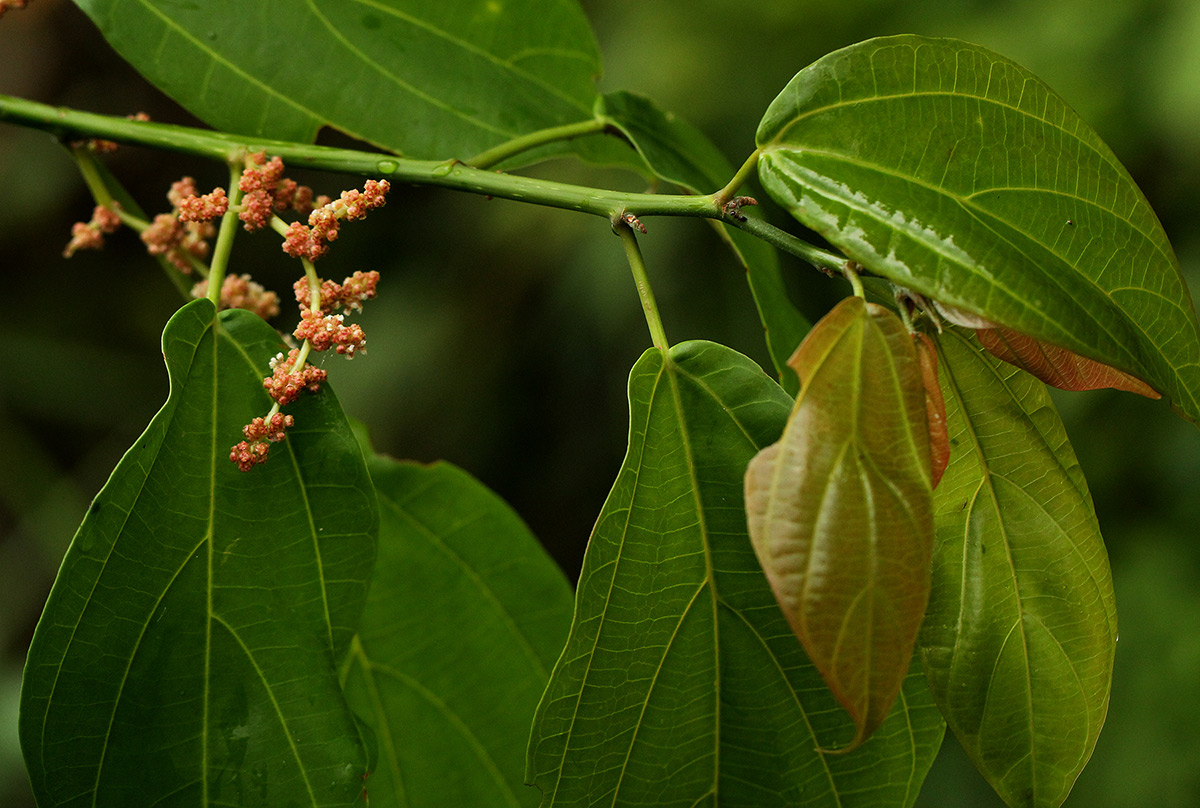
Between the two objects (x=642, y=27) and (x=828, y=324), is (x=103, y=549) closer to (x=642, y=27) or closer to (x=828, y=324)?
(x=828, y=324)

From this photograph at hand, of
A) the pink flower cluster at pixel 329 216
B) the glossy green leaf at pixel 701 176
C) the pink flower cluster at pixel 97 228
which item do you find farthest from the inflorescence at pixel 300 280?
the glossy green leaf at pixel 701 176

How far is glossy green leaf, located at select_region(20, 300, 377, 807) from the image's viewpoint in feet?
1.82

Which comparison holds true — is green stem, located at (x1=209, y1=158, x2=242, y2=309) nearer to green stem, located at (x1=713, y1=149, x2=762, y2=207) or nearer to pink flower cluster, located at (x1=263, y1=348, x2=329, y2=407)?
pink flower cluster, located at (x1=263, y1=348, x2=329, y2=407)

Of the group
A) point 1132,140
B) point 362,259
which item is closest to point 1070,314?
point 1132,140

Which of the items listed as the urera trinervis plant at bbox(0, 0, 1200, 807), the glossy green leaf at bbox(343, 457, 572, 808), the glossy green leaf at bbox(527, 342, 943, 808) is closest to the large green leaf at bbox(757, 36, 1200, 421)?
the urera trinervis plant at bbox(0, 0, 1200, 807)

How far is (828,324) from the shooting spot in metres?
0.47

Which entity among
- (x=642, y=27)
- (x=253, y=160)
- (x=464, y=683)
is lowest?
(x=464, y=683)

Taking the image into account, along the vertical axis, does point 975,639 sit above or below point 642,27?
below

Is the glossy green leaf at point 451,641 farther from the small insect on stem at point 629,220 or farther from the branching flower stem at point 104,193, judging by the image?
the small insect on stem at point 629,220

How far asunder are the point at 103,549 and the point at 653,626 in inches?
13.2

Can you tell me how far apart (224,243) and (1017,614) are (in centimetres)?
56

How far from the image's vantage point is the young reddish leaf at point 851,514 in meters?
0.44

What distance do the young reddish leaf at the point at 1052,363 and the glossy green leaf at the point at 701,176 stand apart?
0.21m

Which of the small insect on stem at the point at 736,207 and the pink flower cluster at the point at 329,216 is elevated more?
the pink flower cluster at the point at 329,216
